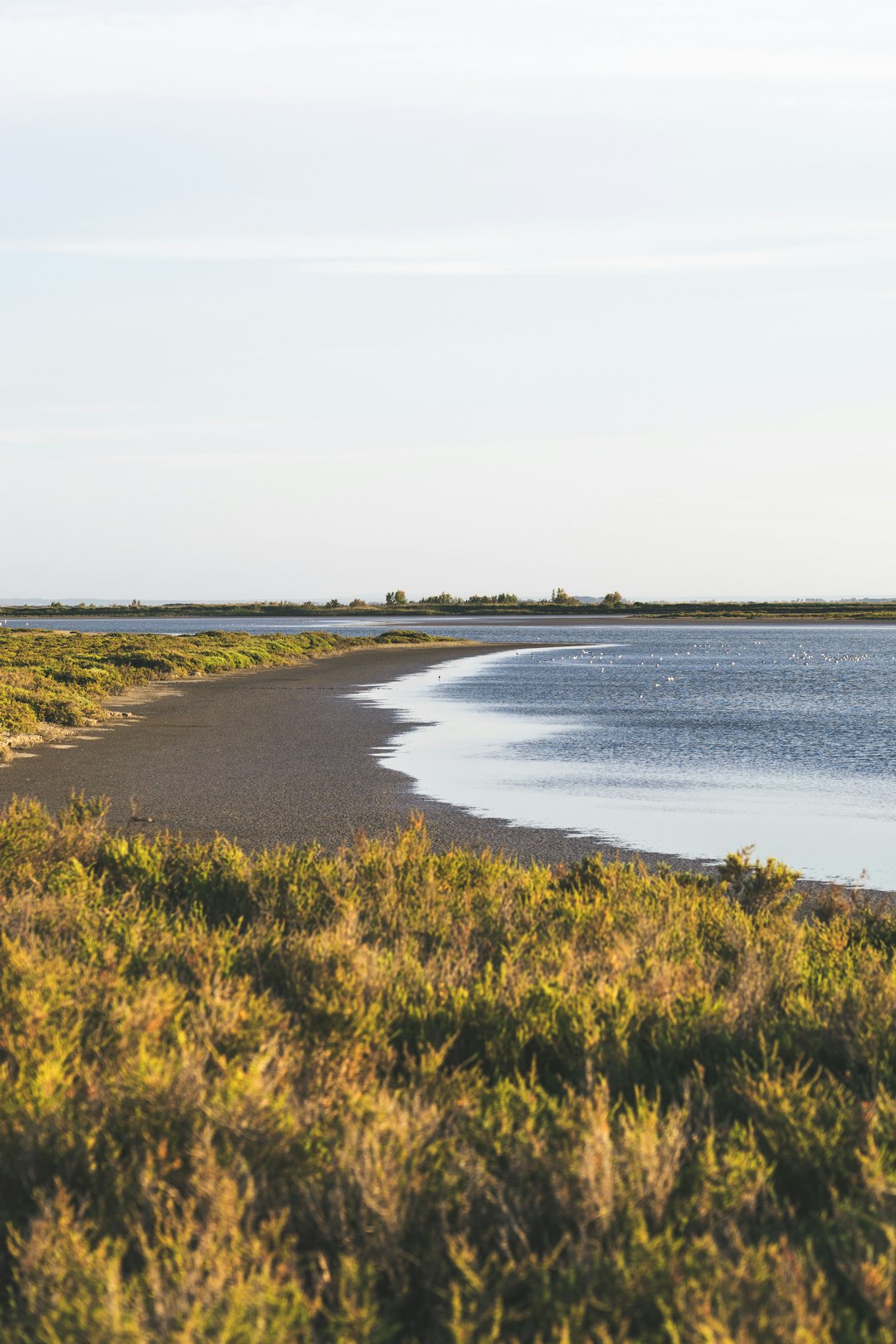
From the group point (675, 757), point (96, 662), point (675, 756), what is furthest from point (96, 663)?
point (675, 757)

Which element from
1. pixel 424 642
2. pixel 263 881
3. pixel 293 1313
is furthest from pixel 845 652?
pixel 293 1313

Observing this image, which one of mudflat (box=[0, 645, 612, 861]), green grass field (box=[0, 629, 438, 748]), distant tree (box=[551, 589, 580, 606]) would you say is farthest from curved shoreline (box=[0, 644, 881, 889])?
distant tree (box=[551, 589, 580, 606])

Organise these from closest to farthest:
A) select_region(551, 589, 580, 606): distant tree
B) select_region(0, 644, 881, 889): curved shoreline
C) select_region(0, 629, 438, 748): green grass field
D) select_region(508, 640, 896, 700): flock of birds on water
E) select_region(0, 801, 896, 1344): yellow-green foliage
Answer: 1. select_region(0, 801, 896, 1344): yellow-green foliage
2. select_region(0, 644, 881, 889): curved shoreline
3. select_region(0, 629, 438, 748): green grass field
4. select_region(508, 640, 896, 700): flock of birds on water
5. select_region(551, 589, 580, 606): distant tree

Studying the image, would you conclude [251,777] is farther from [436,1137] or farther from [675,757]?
[436,1137]

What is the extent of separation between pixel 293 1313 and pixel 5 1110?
147 centimetres

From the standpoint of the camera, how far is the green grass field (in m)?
23.4

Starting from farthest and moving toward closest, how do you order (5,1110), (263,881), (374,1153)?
1. (263,881)
2. (5,1110)
3. (374,1153)

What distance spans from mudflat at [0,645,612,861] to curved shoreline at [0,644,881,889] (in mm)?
27

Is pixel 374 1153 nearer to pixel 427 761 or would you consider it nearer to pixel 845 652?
pixel 427 761

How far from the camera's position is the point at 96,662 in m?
38.2

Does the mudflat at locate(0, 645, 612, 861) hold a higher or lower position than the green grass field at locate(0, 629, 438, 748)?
lower

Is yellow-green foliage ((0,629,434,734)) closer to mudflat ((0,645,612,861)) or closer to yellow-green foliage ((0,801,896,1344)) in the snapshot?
mudflat ((0,645,612,861))

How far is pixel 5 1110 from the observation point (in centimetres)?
390

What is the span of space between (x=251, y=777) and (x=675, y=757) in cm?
765
